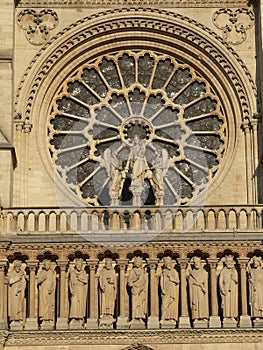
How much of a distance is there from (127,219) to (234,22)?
15.1ft

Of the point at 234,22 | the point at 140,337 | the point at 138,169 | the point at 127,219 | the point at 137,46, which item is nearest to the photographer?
the point at 140,337

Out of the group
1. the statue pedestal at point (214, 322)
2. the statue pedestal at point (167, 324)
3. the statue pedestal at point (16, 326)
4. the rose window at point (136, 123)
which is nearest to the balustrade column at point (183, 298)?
the statue pedestal at point (167, 324)

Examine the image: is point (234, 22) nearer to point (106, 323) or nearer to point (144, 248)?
point (144, 248)

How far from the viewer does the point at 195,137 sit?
80.0ft

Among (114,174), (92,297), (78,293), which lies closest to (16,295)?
(78,293)

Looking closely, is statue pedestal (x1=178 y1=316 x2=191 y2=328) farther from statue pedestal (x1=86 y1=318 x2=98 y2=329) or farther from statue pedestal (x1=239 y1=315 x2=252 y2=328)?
statue pedestal (x1=86 y1=318 x2=98 y2=329)

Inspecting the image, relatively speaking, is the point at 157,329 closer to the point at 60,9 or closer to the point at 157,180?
the point at 157,180

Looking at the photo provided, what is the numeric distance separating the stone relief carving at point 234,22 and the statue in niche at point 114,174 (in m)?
3.11

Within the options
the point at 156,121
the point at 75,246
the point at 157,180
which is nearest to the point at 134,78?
the point at 156,121

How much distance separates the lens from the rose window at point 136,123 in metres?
24.0

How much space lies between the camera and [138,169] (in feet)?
74.7

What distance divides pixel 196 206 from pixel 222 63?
122 inches

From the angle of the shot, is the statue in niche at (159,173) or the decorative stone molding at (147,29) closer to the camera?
the statue in niche at (159,173)

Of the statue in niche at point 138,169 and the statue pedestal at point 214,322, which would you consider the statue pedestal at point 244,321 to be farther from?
the statue in niche at point 138,169
